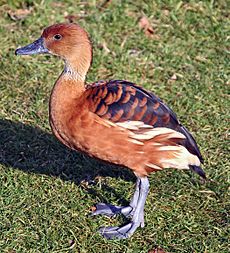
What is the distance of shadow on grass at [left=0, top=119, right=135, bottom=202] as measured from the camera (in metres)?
5.09

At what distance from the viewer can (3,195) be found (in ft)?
15.5

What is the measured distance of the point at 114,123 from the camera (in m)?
4.26

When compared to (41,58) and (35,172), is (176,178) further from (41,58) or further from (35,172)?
(41,58)

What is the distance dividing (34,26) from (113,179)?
231 centimetres

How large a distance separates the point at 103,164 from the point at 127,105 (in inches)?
39.9

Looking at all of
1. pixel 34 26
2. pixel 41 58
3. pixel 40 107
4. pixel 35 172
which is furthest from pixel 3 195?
pixel 34 26

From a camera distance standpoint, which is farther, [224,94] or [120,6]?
[120,6]

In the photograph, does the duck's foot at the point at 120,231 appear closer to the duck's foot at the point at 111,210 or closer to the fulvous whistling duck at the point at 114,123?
the fulvous whistling duck at the point at 114,123

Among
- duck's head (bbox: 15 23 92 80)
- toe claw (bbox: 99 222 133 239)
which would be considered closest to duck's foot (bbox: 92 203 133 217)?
toe claw (bbox: 99 222 133 239)

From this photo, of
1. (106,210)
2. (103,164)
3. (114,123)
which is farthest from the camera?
(103,164)

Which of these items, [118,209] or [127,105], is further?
[118,209]

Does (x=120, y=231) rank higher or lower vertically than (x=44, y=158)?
higher

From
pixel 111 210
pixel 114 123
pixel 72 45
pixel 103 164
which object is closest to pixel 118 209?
pixel 111 210

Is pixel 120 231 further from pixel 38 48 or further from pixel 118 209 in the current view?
pixel 38 48
